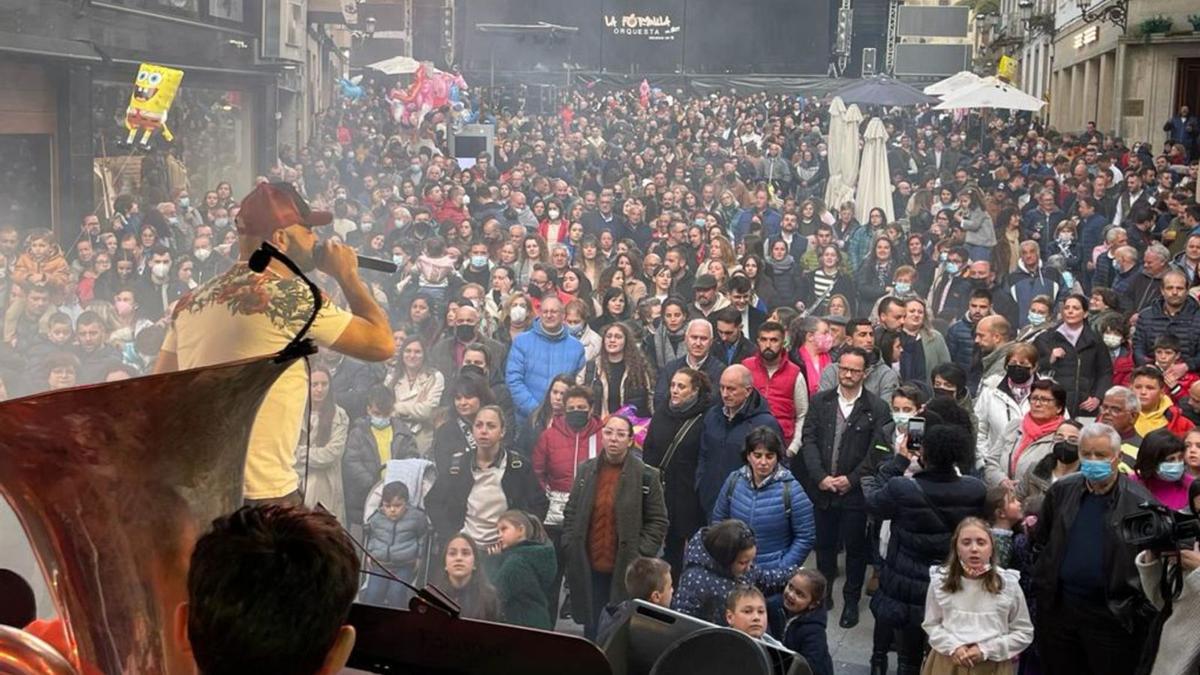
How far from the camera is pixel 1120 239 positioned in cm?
1002

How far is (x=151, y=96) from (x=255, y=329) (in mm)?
8043

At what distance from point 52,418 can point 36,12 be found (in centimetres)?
1106

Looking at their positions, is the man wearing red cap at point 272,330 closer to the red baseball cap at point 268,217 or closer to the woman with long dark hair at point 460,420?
the red baseball cap at point 268,217

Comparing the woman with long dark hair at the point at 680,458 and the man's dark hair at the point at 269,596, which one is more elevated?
the man's dark hair at the point at 269,596

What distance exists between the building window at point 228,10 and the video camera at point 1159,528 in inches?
484

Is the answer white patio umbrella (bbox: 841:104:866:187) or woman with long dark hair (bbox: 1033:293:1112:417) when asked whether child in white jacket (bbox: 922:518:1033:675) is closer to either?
woman with long dark hair (bbox: 1033:293:1112:417)

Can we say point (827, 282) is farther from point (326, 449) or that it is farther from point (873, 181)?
point (326, 449)

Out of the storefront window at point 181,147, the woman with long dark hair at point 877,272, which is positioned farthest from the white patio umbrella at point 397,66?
the woman with long dark hair at point 877,272

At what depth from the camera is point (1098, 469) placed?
4625 millimetres

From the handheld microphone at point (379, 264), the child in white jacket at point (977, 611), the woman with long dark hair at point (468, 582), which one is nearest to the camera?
the handheld microphone at point (379, 264)

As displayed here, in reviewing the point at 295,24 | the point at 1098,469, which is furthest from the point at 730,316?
the point at 295,24

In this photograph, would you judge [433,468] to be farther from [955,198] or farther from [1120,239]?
[955,198]

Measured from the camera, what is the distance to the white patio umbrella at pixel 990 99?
16.8m

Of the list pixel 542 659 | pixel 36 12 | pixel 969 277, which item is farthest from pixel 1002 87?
pixel 542 659
